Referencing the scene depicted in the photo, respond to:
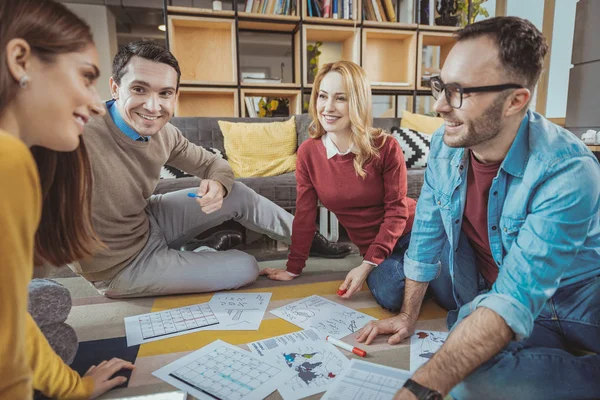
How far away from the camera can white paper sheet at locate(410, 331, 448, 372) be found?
1062 millimetres

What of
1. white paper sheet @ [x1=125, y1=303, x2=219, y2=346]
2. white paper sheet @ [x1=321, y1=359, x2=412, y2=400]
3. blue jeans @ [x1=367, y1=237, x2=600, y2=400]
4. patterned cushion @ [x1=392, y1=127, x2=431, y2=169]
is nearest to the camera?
blue jeans @ [x1=367, y1=237, x2=600, y2=400]

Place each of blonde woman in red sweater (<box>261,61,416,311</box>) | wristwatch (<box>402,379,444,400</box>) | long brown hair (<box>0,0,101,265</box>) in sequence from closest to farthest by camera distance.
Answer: long brown hair (<box>0,0,101,265</box>), wristwatch (<box>402,379,444,400</box>), blonde woman in red sweater (<box>261,61,416,311</box>)

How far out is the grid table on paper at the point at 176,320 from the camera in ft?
4.03

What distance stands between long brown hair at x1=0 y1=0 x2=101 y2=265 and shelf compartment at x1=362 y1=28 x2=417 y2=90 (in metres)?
2.95

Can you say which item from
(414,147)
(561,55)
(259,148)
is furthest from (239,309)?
(561,55)

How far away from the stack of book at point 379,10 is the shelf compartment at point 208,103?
134cm

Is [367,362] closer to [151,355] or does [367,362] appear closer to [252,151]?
[151,355]

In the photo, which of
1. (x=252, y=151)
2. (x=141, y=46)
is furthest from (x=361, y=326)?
(x=252, y=151)

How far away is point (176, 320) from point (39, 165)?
2.49 feet

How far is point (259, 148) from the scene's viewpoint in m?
2.60

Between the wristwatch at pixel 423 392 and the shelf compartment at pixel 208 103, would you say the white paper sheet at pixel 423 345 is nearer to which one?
the wristwatch at pixel 423 392

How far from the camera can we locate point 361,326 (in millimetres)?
1255

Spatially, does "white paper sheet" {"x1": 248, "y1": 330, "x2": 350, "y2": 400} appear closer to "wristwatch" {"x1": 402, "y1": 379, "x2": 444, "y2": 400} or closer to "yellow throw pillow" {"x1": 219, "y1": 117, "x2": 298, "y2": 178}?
"wristwatch" {"x1": 402, "y1": 379, "x2": 444, "y2": 400}

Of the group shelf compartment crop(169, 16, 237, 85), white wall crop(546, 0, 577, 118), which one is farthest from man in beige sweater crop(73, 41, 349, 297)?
white wall crop(546, 0, 577, 118)
